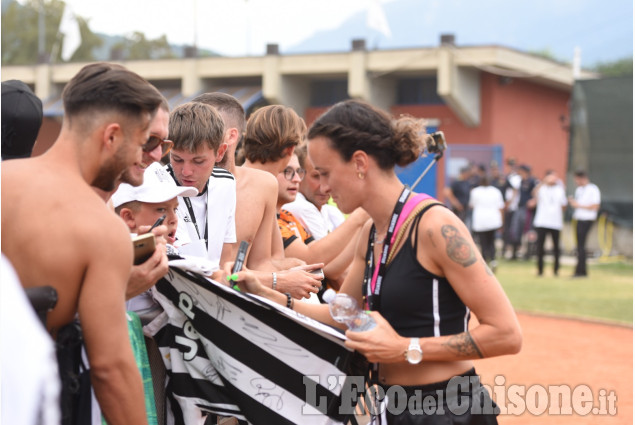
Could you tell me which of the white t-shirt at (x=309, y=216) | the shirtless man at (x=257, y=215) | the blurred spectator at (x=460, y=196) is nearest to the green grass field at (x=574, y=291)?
the blurred spectator at (x=460, y=196)

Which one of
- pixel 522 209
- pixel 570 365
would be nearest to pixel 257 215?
pixel 570 365

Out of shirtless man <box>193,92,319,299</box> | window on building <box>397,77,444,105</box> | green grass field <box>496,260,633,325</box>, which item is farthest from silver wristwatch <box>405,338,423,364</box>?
window on building <box>397,77,444,105</box>

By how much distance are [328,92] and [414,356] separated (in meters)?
34.5

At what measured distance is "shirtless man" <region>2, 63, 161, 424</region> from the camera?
261 cm

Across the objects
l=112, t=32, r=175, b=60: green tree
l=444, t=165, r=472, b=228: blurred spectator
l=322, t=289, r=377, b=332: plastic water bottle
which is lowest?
l=444, t=165, r=472, b=228: blurred spectator

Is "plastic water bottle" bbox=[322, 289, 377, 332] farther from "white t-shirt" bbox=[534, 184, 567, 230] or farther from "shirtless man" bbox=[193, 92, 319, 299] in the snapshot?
"white t-shirt" bbox=[534, 184, 567, 230]

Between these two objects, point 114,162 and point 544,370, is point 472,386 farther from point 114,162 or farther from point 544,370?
point 544,370

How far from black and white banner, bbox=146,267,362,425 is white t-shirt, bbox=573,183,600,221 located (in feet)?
51.4

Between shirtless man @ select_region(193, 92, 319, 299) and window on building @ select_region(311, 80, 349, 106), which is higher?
window on building @ select_region(311, 80, 349, 106)

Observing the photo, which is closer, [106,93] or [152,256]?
[106,93]

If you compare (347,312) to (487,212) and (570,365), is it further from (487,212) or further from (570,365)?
(487,212)

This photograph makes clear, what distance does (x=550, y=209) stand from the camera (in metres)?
18.7

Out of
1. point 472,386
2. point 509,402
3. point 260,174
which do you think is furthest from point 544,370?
point 472,386

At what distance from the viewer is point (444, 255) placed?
3244 millimetres
